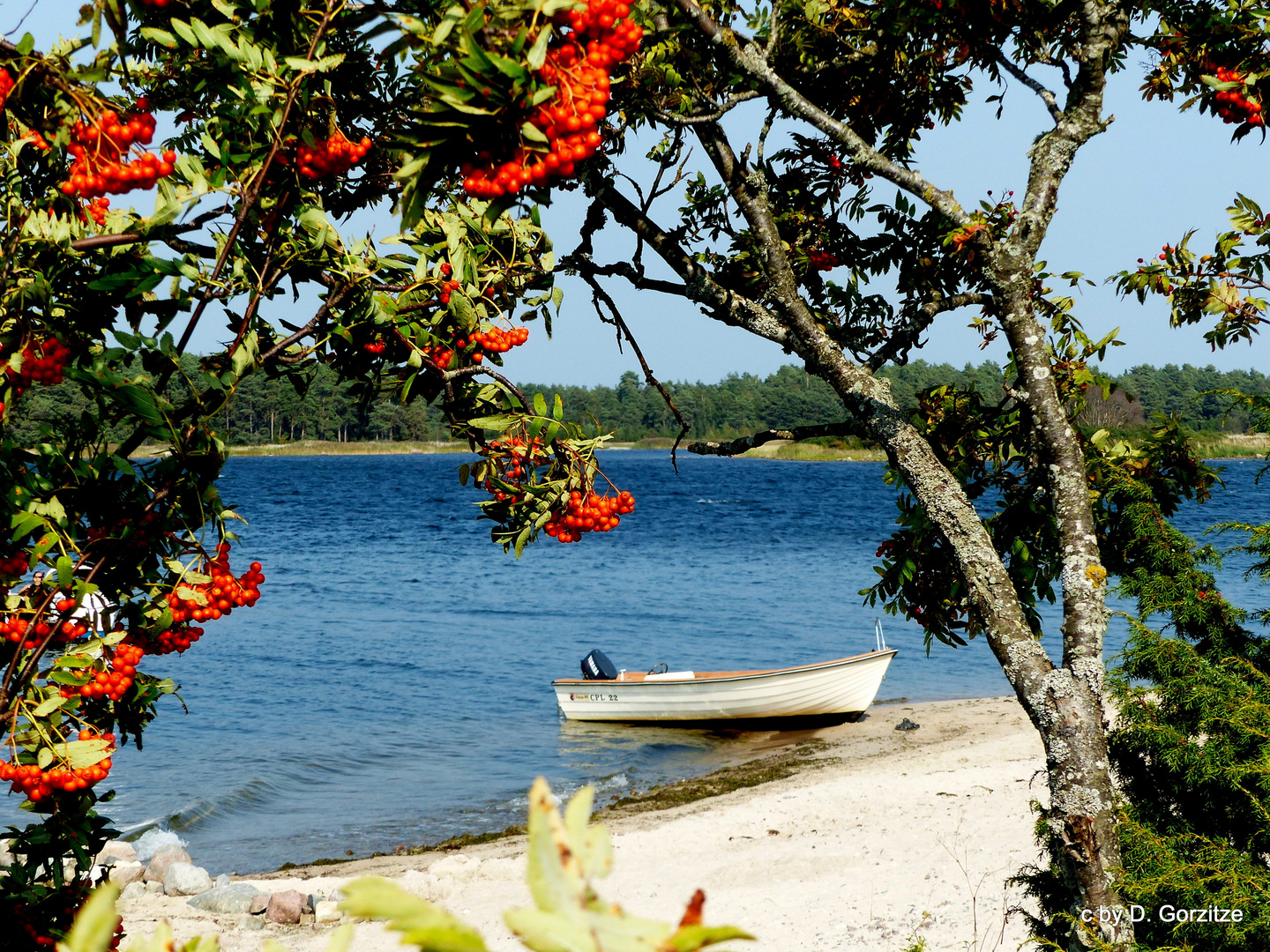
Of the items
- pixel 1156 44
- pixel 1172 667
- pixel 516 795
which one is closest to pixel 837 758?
pixel 516 795

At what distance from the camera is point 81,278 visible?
2.38 metres

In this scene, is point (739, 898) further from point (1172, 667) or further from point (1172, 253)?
point (1172, 253)

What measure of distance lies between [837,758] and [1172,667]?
1252cm

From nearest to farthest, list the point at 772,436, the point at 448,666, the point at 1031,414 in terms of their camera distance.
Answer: the point at 1031,414 → the point at 772,436 → the point at 448,666

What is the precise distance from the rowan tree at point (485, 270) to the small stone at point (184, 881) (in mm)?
8919

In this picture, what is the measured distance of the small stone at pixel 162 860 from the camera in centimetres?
1077

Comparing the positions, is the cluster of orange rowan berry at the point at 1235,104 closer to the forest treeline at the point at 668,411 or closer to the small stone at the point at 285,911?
the small stone at the point at 285,911

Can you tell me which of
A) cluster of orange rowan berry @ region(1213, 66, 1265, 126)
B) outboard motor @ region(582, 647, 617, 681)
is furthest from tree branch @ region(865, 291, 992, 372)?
outboard motor @ region(582, 647, 617, 681)

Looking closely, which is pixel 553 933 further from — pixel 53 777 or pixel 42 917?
pixel 42 917

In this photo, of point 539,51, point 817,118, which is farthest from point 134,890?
point 539,51

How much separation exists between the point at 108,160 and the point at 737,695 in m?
16.3

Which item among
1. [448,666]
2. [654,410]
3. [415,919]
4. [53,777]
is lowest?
[448,666]

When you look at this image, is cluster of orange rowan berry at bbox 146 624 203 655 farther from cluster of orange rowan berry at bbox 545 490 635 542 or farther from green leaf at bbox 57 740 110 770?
cluster of orange rowan berry at bbox 545 490 635 542

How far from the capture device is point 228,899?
9922 mm
